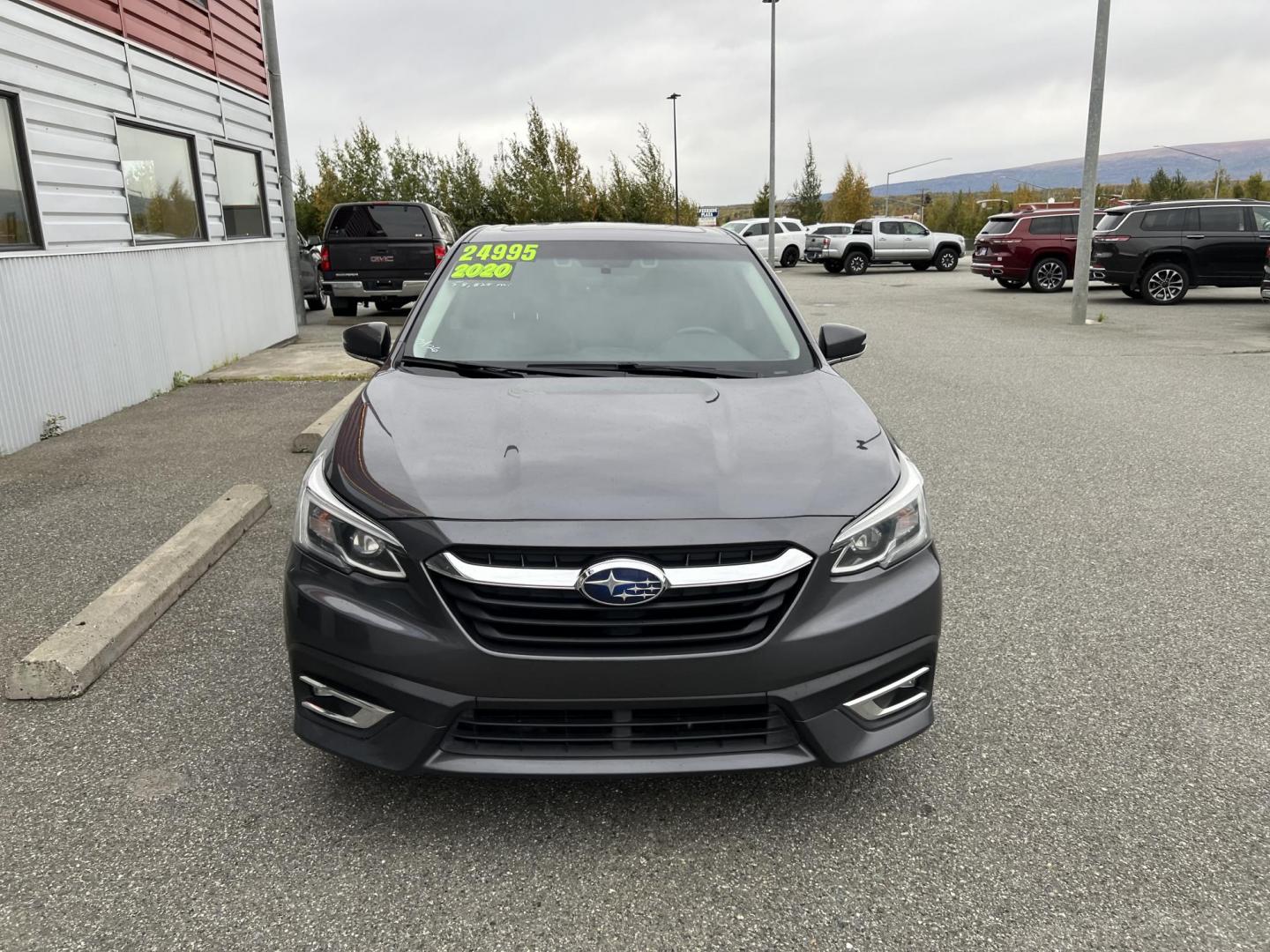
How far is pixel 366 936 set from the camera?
7.68ft

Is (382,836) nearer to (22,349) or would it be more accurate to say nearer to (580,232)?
(580,232)

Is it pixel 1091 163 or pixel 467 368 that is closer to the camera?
pixel 467 368

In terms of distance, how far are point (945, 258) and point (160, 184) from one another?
29.3 meters

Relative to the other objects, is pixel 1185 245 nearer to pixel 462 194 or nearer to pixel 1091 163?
pixel 1091 163

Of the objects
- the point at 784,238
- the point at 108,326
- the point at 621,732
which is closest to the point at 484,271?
the point at 621,732

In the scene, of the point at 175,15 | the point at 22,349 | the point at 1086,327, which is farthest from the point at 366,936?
the point at 1086,327

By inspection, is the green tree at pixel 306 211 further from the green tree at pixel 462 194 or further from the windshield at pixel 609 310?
the windshield at pixel 609 310

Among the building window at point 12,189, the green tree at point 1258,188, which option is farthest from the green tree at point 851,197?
the building window at point 12,189

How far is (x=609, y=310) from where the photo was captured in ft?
13.0

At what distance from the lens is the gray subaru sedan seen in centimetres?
244

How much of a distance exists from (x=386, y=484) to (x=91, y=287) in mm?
7293

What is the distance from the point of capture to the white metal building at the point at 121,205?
775 cm

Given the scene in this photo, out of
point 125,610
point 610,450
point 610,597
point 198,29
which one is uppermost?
point 198,29

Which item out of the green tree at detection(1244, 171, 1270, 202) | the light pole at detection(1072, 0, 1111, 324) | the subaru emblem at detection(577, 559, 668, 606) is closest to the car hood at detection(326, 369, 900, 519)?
the subaru emblem at detection(577, 559, 668, 606)
